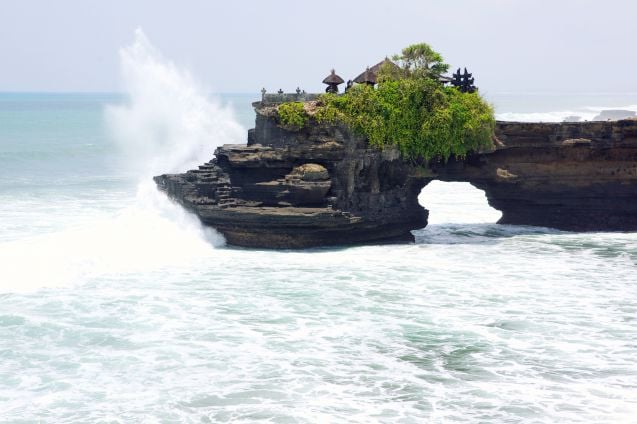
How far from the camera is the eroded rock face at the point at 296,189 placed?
28.1 metres

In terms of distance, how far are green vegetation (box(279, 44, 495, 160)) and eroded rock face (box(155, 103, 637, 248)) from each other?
2.03 ft

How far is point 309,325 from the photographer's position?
1984 centimetres

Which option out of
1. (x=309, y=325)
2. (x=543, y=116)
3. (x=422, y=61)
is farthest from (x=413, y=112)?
(x=543, y=116)

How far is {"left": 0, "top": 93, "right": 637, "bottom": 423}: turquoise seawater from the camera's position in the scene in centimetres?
1513

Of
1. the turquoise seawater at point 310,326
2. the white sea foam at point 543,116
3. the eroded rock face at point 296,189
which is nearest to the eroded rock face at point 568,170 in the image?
the turquoise seawater at point 310,326

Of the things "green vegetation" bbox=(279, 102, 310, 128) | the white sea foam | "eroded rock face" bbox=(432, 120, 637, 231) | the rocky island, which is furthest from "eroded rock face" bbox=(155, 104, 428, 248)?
the white sea foam

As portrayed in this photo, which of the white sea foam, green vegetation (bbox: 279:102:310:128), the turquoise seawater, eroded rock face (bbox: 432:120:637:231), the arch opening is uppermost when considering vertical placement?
the white sea foam

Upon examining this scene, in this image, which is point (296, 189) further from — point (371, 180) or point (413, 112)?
point (413, 112)

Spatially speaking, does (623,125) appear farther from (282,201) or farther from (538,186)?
(282,201)

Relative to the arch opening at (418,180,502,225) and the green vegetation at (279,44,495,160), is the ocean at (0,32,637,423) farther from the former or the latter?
the green vegetation at (279,44,495,160)

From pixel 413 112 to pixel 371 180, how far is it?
10.1 ft

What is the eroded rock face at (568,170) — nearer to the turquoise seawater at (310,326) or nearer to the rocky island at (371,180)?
the rocky island at (371,180)

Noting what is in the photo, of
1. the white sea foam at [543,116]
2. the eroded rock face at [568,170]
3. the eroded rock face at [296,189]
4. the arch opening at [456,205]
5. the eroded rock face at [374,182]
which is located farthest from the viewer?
the white sea foam at [543,116]

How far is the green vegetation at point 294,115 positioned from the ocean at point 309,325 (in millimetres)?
4855
